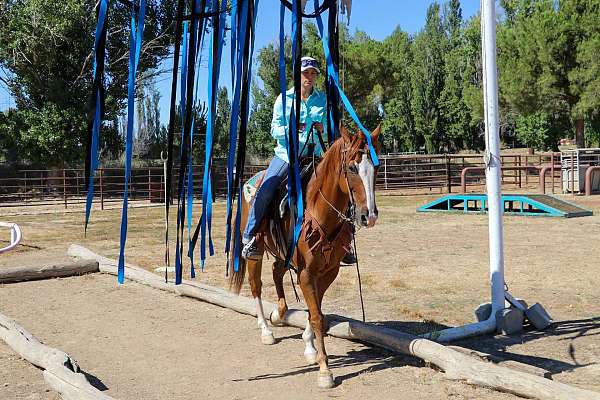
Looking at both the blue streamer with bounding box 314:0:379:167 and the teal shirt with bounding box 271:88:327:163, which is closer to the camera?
the blue streamer with bounding box 314:0:379:167

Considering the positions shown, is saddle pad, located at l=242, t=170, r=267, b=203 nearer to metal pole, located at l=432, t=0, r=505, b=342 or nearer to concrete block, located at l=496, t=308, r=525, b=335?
metal pole, located at l=432, t=0, r=505, b=342

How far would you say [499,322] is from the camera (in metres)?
5.90

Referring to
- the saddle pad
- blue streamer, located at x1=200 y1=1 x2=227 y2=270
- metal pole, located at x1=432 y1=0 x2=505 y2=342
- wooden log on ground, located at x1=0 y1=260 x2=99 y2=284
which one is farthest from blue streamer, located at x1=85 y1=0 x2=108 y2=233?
wooden log on ground, located at x1=0 y1=260 x2=99 y2=284

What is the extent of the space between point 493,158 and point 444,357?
2.15 metres

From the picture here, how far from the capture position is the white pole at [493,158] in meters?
5.96

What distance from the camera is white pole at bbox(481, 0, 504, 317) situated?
5.96 meters

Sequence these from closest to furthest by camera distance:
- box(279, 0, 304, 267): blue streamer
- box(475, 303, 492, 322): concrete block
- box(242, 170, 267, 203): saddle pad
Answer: box(279, 0, 304, 267): blue streamer
box(242, 170, 267, 203): saddle pad
box(475, 303, 492, 322): concrete block

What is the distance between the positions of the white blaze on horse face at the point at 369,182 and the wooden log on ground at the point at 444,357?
1.21m

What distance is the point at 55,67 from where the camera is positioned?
3072 centimetres

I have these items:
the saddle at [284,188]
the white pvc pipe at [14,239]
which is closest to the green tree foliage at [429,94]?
the white pvc pipe at [14,239]

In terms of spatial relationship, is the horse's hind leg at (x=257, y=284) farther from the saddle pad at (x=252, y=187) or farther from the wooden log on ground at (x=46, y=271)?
the wooden log on ground at (x=46, y=271)

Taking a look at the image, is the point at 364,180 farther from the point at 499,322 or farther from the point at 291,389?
the point at 499,322

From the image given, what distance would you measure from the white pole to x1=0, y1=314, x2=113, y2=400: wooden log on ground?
12.0ft

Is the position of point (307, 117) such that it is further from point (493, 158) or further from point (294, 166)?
point (493, 158)
